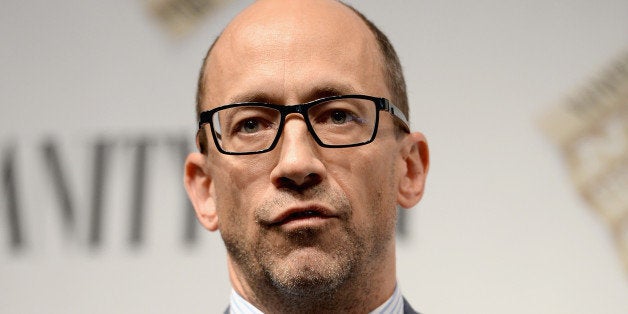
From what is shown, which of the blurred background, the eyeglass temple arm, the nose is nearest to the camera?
the nose

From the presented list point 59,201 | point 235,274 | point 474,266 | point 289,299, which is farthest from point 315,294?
point 59,201

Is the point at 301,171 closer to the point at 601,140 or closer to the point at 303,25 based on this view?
the point at 303,25

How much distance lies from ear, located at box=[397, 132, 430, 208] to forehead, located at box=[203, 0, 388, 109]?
0.34 feet

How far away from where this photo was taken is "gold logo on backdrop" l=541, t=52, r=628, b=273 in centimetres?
189

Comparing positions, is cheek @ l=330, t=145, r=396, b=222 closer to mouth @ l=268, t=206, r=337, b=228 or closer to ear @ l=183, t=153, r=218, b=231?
mouth @ l=268, t=206, r=337, b=228

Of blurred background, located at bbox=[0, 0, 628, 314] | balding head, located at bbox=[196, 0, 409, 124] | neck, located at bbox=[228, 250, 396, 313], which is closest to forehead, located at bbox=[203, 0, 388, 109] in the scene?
balding head, located at bbox=[196, 0, 409, 124]

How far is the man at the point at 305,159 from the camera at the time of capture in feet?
3.39

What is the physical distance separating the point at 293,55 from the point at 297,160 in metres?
0.17

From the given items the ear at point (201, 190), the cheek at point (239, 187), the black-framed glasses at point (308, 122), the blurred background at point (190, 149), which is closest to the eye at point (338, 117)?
the black-framed glasses at point (308, 122)

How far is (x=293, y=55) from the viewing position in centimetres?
111

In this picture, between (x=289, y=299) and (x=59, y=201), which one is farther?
(x=59, y=201)

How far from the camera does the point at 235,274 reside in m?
1.18

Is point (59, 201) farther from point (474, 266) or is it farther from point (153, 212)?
point (474, 266)

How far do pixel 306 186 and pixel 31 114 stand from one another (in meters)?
1.23
